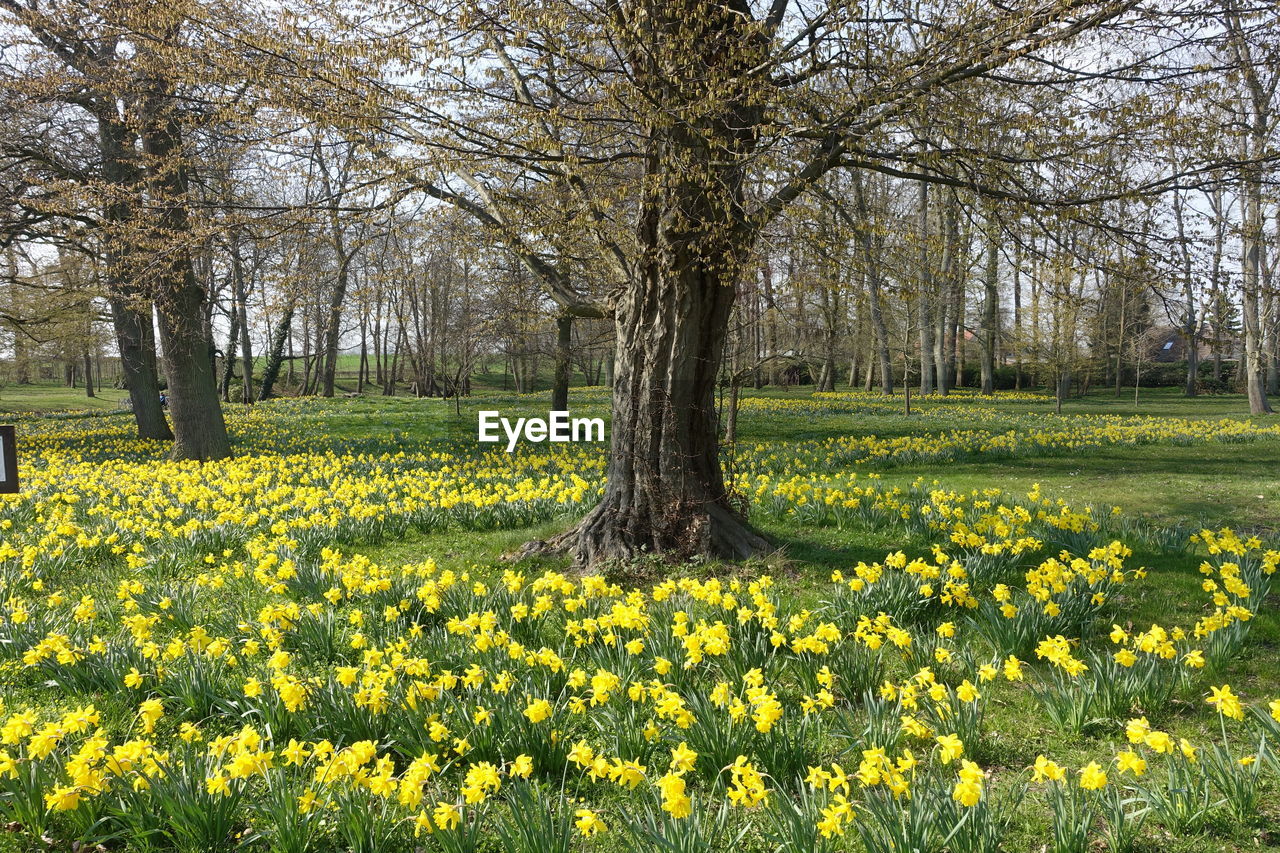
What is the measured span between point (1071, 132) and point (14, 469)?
22.5 feet

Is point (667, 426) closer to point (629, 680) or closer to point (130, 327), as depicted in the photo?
point (629, 680)

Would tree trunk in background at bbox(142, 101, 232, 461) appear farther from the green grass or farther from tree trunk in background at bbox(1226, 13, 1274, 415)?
the green grass

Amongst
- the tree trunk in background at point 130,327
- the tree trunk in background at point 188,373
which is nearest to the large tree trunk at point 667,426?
the tree trunk in background at point 188,373

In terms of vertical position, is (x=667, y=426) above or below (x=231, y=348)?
below

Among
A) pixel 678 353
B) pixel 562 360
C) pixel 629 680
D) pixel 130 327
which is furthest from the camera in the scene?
pixel 562 360

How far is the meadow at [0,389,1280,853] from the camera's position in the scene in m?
2.29

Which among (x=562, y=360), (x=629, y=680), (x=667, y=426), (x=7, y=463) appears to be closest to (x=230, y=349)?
(x=562, y=360)

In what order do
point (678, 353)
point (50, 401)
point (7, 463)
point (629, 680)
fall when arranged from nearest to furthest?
point (7, 463)
point (629, 680)
point (678, 353)
point (50, 401)

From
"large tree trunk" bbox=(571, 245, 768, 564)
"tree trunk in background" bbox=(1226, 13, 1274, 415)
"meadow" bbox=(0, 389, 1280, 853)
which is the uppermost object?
"tree trunk in background" bbox=(1226, 13, 1274, 415)

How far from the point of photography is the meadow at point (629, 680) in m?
2.29

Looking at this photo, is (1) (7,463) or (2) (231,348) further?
(2) (231,348)

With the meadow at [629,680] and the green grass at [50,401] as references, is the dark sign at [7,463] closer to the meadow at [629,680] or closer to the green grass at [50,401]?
the meadow at [629,680]

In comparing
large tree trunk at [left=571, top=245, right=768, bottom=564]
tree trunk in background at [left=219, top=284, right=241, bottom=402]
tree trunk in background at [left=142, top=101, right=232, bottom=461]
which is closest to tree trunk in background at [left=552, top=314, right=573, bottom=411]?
tree trunk in background at [left=142, top=101, right=232, bottom=461]

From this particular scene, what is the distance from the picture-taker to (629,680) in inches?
131
